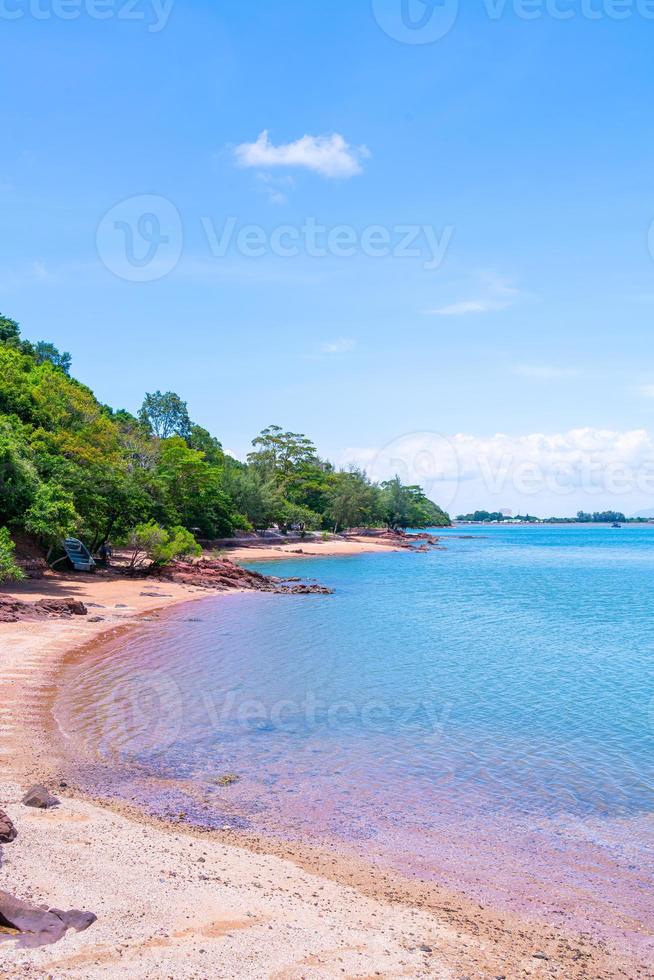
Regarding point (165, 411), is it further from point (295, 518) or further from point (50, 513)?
point (50, 513)

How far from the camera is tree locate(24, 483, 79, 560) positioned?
81.9 feet

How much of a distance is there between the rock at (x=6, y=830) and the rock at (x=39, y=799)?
0.98m

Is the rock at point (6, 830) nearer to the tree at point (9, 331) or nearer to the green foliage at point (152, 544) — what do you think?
the green foliage at point (152, 544)

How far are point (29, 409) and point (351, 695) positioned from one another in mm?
27291

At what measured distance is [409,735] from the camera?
1279 cm

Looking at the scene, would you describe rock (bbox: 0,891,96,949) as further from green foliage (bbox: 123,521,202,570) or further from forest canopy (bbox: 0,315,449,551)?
green foliage (bbox: 123,521,202,570)

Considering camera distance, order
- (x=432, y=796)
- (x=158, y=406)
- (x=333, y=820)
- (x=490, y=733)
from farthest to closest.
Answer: (x=158, y=406) → (x=490, y=733) → (x=432, y=796) → (x=333, y=820)

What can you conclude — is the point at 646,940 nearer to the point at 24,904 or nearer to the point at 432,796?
the point at 432,796

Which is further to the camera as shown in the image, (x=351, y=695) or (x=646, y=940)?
(x=351, y=695)

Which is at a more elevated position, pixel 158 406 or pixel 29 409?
pixel 158 406

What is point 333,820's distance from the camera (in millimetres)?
8875

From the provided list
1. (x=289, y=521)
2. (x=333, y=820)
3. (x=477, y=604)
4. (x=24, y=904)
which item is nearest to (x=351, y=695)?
(x=333, y=820)

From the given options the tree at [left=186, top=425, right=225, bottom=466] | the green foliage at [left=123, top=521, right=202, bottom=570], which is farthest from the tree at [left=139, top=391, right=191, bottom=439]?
the green foliage at [left=123, top=521, right=202, bottom=570]

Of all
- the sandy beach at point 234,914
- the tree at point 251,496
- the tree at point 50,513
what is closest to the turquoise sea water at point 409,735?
the sandy beach at point 234,914
